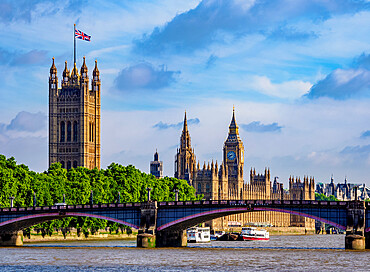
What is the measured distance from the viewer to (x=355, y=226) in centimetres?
10825

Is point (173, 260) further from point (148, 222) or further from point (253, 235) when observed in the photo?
point (253, 235)

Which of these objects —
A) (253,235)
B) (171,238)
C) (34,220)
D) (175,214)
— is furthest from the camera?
(253,235)

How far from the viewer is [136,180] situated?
173750 mm

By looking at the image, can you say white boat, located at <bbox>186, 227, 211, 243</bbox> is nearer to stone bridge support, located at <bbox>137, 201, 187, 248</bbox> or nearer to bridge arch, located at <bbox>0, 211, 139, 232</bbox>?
stone bridge support, located at <bbox>137, 201, 187, 248</bbox>

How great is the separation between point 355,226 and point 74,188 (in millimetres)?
56425

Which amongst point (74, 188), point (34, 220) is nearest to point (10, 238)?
point (34, 220)

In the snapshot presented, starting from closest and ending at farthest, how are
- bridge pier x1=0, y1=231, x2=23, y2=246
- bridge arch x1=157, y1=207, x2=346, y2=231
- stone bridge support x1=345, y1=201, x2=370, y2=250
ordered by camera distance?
stone bridge support x1=345, y1=201, x2=370, y2=250, bridge arch x1=157, y1=207, x2=346, y2=231, bridge pier x1=0, y1=231, x2=23, y2=246

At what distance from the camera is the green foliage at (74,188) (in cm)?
13916

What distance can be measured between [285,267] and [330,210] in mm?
26160

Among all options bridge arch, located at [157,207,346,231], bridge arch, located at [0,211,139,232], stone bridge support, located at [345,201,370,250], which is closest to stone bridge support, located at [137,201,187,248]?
bridge arch, located at [157,207,346,231]

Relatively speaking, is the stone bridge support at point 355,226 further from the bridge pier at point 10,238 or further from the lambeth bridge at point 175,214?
the bridge pier at point 10,238

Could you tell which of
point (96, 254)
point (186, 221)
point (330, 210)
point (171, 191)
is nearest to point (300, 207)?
point (330, 210)

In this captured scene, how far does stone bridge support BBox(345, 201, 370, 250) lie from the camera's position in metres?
107

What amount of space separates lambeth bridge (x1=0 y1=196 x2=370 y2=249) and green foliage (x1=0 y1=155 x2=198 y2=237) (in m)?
14.1
